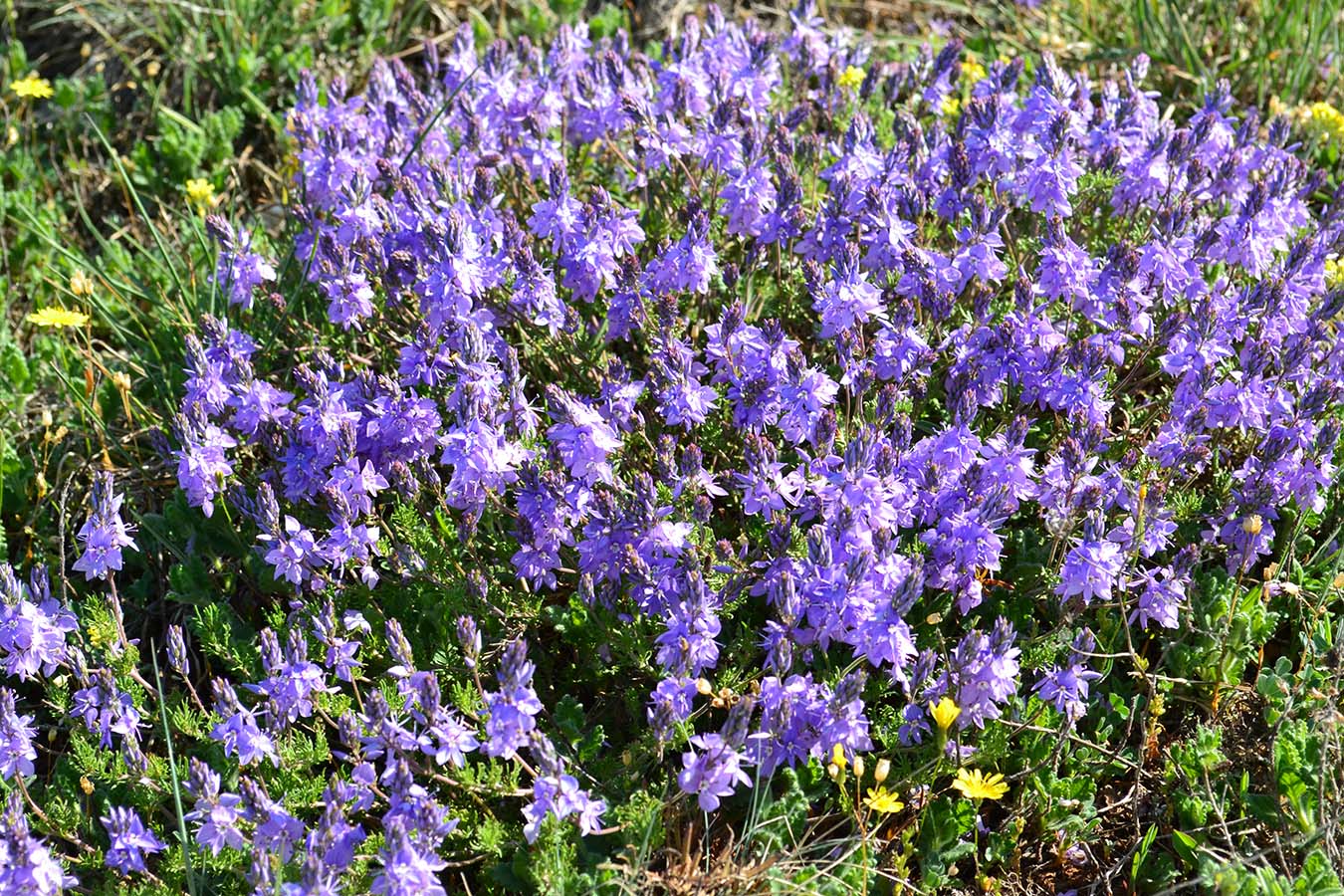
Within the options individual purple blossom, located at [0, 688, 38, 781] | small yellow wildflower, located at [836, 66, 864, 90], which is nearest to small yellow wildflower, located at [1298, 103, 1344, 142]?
small yellow wildflower, located at [836, 66, 864, 90]

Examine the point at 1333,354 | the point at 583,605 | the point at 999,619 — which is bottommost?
the point at 583,605

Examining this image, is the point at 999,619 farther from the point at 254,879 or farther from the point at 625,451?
the point at 254,879

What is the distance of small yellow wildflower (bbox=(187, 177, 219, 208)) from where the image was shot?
459 cm

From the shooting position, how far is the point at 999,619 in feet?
9.02

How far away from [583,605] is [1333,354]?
77.7 inches

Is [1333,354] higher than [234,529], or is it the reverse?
[1333,354]

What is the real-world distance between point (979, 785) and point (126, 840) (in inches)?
67.8

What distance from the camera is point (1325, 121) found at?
14.7 ft

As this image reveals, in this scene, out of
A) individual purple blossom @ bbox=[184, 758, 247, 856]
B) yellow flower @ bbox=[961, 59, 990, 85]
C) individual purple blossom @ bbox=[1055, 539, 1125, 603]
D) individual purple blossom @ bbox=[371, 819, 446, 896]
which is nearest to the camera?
individual purple blossom @ bbox=[371, 819, 446, 896]

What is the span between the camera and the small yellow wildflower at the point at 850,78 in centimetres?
425

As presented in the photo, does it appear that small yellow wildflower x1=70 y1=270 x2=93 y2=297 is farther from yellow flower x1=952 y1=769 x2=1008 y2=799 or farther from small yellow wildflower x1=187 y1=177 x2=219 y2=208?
yellow flower x1=952 y1=769 x2=1008 y2=799

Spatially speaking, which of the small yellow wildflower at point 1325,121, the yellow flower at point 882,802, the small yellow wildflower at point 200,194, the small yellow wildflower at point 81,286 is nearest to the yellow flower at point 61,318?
the small yellow wildflower at point 81,286

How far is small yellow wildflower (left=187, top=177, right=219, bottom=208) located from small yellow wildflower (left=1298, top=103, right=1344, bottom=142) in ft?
12.1

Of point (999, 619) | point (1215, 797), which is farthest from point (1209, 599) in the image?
point (999, 619)
